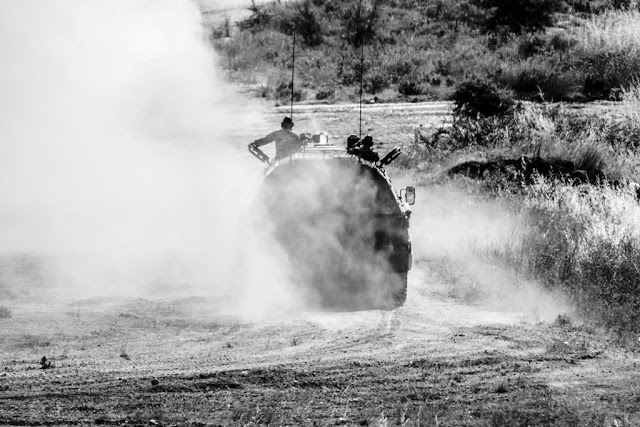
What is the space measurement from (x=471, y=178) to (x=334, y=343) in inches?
408

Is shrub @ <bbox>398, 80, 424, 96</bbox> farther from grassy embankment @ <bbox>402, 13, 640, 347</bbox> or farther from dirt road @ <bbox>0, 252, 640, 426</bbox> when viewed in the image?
dirt road @ <bbox>0, 252, 640, 426</bbox>

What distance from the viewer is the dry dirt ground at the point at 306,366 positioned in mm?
7359

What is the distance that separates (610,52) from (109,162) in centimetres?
1703

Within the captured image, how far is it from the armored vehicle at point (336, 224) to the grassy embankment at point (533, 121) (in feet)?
7.41

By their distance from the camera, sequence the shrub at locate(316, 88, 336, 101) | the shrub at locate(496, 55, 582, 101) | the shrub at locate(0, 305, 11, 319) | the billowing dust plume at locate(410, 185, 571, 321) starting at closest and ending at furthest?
the shrub at locate(0, 305, 11, 319), the billowing dust plume at locate(410, 185, 571, 321), the shrub at locate(496, 55, 582, 101), the shrub at locate(316, 88, 336, 101)

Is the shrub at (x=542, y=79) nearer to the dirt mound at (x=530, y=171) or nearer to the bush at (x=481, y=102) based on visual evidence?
the bush at (x=481, y=102)

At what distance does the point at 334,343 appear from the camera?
962 centimetres

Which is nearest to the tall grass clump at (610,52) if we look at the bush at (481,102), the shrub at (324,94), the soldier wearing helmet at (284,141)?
the bush at (481,102)

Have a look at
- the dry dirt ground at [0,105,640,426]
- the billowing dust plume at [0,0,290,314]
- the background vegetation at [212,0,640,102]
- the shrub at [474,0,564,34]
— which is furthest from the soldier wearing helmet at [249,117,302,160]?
the shrub at [474,0,564,34]

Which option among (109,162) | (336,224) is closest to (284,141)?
(336,224)

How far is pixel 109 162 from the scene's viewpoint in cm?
1961

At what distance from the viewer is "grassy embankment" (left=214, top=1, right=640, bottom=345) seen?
12875mm

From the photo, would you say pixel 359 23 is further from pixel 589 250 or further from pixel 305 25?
pixel 589 250

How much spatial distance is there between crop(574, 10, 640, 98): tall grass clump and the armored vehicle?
1746 centimetres
